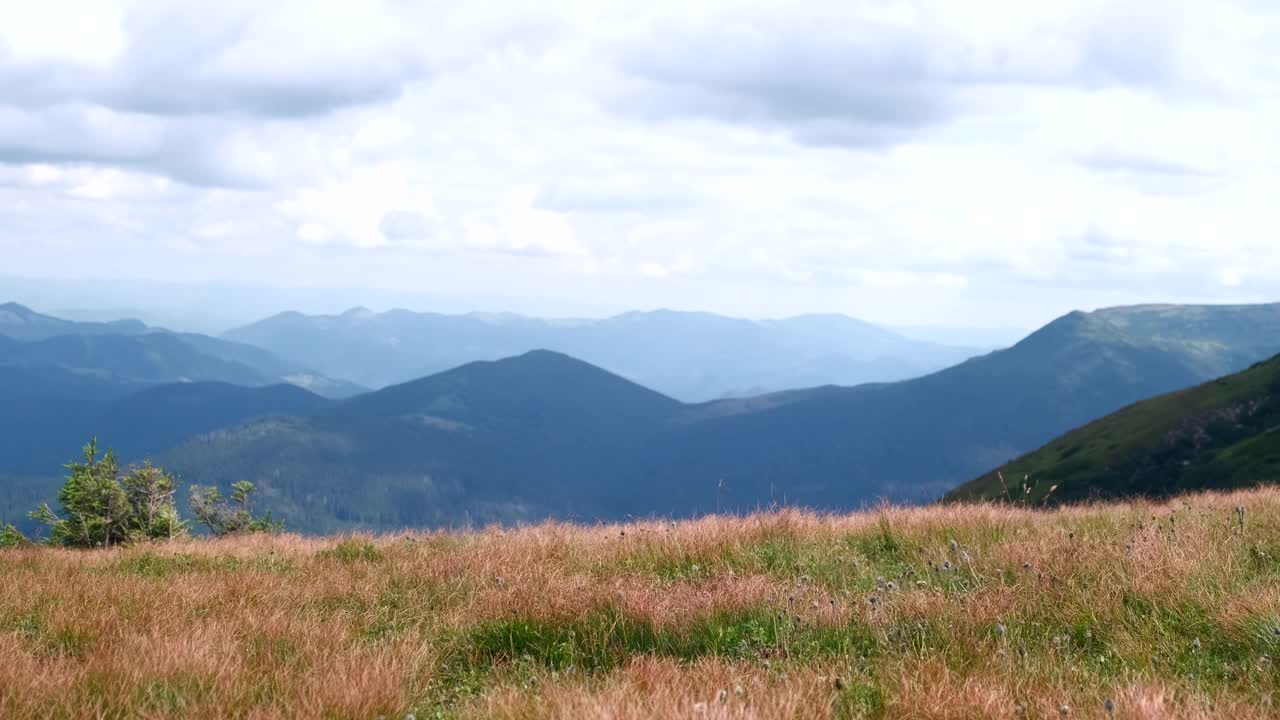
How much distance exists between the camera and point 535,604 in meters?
6.43

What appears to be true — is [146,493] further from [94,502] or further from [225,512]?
[225,512]

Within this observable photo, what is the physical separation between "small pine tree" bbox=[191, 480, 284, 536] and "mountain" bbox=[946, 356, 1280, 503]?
107 meters

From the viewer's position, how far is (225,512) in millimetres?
37031

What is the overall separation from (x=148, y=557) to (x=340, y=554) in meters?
2.36

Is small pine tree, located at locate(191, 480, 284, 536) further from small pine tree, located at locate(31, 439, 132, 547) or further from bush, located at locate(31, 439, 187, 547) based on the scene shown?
small pine tree, located at locate(31, 439, 132, 547)

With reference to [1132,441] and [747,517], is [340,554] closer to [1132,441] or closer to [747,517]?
[747,517]

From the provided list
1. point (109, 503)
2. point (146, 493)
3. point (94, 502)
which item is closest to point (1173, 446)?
point (146, 493)

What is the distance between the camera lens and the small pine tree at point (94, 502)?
22.2 m

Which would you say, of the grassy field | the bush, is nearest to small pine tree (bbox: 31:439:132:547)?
the bush

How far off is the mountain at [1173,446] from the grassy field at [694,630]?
124m

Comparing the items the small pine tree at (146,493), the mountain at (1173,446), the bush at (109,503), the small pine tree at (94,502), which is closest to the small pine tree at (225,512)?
the small pine tree at (146,493)

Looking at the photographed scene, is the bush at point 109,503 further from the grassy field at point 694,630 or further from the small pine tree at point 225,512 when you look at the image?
the grassy field at point 694,630

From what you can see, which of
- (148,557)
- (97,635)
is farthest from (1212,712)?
(148,557)

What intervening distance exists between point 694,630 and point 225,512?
36.3 m
